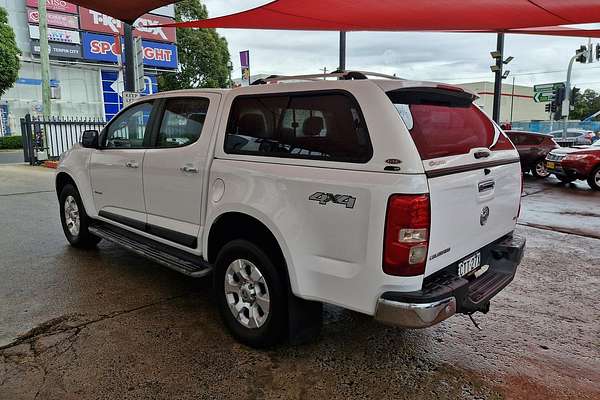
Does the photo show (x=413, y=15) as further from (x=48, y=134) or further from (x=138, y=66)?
(x=48, y=134)

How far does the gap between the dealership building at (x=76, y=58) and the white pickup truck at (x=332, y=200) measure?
2478 centimetres

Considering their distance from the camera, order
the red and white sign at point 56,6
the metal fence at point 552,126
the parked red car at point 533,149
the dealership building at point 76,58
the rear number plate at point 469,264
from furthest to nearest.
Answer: the metal fence at point 552,126 < the dealership building at point 76,58 < the red and white sign at point 56,6 < the parked red car at point 533,149 < the rear number plate at point 469,264

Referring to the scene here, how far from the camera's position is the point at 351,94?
2967 mm

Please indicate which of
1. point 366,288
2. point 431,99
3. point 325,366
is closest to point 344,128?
point 431,99

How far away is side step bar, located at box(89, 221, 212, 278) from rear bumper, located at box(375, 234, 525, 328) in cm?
168

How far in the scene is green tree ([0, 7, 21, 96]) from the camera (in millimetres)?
21875

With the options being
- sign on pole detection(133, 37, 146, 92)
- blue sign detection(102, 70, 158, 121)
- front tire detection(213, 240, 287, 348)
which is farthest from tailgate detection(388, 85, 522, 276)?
blue sign detection(102, 70, 158, 121)

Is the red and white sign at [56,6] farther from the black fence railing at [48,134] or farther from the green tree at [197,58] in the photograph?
the black fence railing at [48,134]

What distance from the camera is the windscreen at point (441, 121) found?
2881 mm

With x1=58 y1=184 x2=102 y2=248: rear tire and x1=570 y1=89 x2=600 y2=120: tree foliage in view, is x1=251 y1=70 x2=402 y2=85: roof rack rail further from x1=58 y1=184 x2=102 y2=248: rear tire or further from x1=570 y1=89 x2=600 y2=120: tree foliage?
x1=570 y1=89 x2=600 y2=120: tree foliage

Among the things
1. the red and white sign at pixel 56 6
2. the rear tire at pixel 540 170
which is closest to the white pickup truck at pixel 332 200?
the rear tire at pixel 540 170

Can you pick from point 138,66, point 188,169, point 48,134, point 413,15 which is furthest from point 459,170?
point 48,134

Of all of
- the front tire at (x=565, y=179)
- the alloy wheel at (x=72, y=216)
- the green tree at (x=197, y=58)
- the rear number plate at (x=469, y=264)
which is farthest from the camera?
the green tree at (x=197, y=58)

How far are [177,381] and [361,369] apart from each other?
1.25 m
